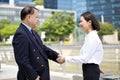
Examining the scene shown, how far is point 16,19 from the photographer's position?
10188 cm

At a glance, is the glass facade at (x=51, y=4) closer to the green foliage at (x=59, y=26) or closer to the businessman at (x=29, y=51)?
the green foliage at (x=59, y=26)

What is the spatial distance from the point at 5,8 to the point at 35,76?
331 feet

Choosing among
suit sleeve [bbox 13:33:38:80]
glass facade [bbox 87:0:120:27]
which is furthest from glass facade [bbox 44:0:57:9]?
suit sleeve [bbox 13:33:38:80]

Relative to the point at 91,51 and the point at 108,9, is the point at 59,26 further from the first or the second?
the point at 91,51

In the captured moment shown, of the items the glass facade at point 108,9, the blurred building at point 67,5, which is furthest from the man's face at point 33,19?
the blurred building at point 67,5

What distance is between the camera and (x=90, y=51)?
162 inches

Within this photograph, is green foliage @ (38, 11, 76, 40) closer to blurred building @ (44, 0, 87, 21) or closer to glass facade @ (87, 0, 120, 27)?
glass facade @ (87, 0, 120, 27)

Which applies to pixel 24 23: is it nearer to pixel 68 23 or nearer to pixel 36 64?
pixel 36 64

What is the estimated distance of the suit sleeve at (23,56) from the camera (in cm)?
386

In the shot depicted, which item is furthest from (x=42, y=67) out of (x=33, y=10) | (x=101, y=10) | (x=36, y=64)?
(x=101, y=10)

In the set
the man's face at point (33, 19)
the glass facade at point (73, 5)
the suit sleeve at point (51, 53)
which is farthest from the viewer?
the glass facade at point (73, 5)

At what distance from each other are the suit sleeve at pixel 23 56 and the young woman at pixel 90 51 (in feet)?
2.06

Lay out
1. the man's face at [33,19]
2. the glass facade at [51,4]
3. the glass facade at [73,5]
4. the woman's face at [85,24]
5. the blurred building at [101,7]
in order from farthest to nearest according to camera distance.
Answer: the glass facade at [51,4]
the glass facade at [73,5]
the blurred building at [101,7]
the woman's face at [85,24]
the man's face at [33,19]

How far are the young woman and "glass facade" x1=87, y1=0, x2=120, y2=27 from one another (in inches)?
4296
